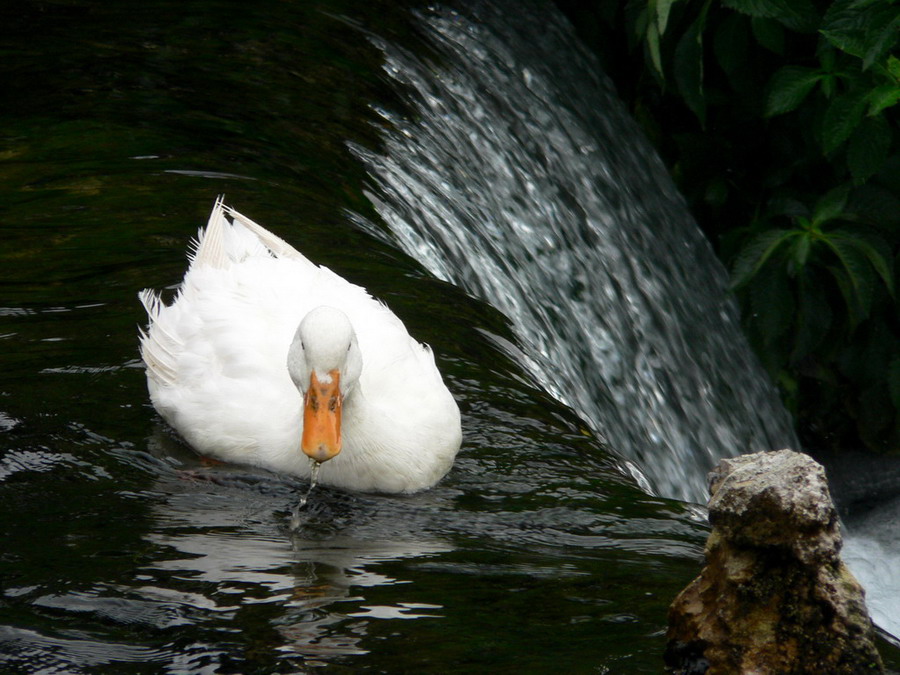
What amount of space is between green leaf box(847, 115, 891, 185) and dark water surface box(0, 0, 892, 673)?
1.98 m

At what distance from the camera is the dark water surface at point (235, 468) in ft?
7.20

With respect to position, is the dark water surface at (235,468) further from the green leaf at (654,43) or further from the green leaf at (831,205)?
the green leaf at (831,205)

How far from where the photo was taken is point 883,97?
4.87 meters

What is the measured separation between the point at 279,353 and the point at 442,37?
298cm

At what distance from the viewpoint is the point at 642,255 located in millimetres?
5879

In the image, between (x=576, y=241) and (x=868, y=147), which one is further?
(x=576, y=241)

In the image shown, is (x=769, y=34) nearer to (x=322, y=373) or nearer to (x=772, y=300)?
(x=772, y=300)

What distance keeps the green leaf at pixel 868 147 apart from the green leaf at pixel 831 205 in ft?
0.86

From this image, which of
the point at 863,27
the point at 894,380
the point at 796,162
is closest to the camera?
the point at 863,27

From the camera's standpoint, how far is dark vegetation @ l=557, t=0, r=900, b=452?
525 cm

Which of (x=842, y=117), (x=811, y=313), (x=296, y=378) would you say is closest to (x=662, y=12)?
(x=842, y=117)

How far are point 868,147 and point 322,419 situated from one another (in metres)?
3.32

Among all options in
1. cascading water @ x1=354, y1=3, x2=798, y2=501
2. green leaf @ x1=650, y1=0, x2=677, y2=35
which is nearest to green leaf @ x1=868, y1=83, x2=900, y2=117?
green leaf @ x1=650, y1=0, x2=677, y2=35

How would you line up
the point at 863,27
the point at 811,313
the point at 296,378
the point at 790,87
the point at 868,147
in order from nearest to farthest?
the point at 296,378
the point at 863,27
the point at 868,147
the point at 790,87
the point at 811,313
